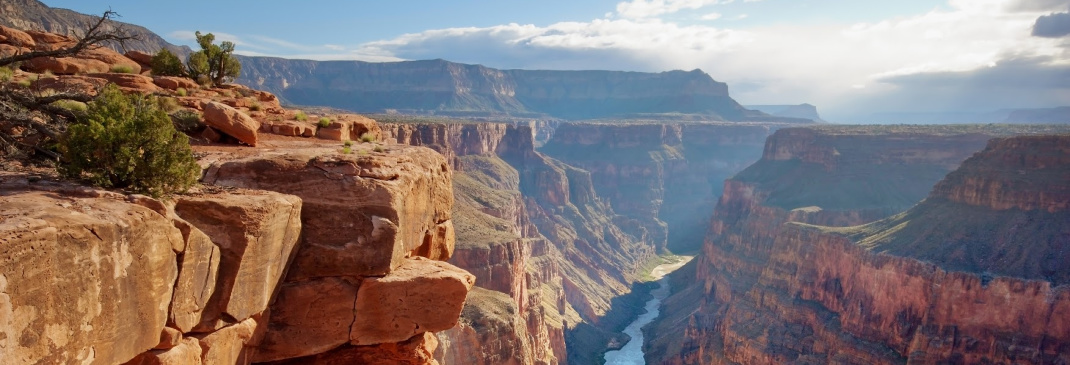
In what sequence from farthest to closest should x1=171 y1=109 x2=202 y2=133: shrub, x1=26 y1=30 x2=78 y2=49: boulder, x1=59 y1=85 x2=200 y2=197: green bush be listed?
x1=26 y1=30 x2=78 y2=49: boulder
x1=171 y1=109 x2=202 y2=133: shrub
x1=59 y1=85 x2=200 y2=197: green bush

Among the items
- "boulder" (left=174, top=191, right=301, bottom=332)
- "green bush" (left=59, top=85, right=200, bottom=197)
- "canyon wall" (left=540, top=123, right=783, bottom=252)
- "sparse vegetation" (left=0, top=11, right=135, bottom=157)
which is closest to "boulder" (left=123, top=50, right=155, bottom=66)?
"sparse vegetation" (left=0, top=11, right=135, bottom=157)

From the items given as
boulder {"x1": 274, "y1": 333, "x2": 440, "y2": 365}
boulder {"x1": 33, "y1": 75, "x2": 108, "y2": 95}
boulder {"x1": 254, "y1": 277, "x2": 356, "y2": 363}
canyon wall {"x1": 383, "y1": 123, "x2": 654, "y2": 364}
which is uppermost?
boulder {"x1": 33, "y1": 75, "x2": 108, "y2": 95}

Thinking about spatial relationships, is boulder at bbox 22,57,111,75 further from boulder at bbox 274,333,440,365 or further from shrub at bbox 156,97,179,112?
boulder at bbox 274,333,440,365

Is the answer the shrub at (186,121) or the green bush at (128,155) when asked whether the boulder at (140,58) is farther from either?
the green bush at (128,155)

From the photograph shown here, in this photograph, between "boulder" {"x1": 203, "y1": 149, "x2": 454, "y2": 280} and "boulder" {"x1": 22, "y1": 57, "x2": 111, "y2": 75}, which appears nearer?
"boulder" {"x1": 203, "y1": 149, "x2": 454, "y2": 280}

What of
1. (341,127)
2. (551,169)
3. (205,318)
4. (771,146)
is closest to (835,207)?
(771,146)

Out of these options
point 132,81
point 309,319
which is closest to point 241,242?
point 309,319

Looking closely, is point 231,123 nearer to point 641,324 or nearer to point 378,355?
point 378,355
